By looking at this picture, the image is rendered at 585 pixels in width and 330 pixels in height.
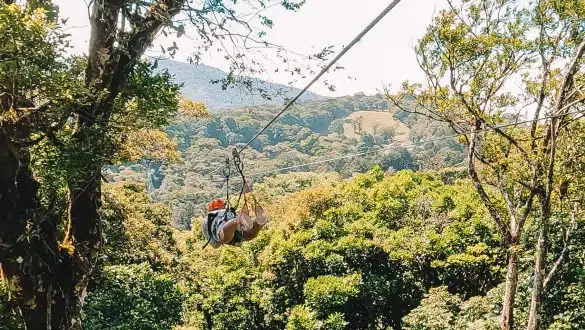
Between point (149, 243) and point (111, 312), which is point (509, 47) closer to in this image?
point (111, 312)

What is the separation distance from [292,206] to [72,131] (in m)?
13.6

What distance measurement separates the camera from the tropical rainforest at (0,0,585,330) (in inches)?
160

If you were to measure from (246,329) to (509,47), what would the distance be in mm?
10337

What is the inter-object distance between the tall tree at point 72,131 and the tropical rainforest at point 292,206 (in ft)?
0.06

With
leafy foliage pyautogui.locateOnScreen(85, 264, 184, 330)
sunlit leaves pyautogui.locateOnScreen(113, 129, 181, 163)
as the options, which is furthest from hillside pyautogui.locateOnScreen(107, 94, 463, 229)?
sunlit leaves pyautogui.locateOnScreen(113, 129, 181, 163)

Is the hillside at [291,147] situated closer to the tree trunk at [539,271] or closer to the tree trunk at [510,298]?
the tree trunk at [510,298]

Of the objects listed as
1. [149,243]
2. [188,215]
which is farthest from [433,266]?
[188,215]

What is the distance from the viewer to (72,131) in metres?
4.36

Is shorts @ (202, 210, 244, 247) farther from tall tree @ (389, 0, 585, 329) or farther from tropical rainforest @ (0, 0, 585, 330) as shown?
tall tree @ (389, 0, 585, 329)

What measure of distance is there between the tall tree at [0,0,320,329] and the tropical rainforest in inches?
0.7

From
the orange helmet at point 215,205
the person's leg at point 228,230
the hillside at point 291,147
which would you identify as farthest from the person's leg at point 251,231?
the hillside at point 291,147

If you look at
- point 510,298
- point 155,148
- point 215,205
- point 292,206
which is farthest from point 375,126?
point 215,205

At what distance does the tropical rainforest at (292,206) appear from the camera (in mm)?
4070

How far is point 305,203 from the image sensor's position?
17047 mm
